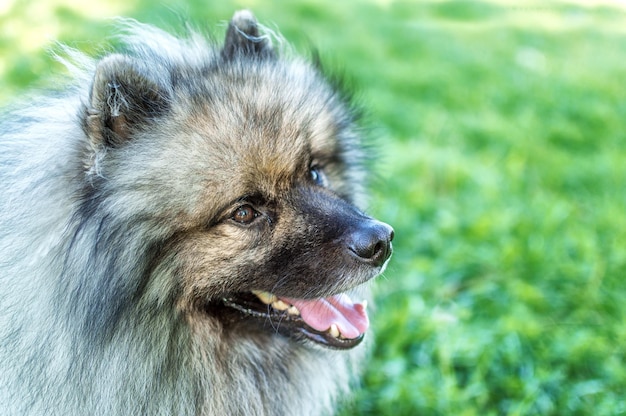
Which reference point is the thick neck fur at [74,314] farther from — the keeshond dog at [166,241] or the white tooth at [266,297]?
the white tooth at [266,297]

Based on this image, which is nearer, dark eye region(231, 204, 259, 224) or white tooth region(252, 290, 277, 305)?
dark eye region(231, 204, 259, 224)

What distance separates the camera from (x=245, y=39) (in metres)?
2.39

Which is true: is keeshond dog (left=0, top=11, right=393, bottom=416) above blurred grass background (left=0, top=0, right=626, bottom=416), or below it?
above

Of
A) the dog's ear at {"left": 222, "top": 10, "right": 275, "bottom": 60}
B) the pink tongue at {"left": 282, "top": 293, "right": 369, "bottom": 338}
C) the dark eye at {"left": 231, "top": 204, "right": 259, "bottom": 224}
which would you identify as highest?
the dog's ear at {"left": 222, "top": 10, "right": 275, "bottom": 60}

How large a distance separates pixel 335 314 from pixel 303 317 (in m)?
0.16

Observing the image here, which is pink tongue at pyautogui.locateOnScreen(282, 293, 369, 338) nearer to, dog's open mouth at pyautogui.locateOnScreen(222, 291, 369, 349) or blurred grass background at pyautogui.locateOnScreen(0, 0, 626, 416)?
dog's open mouth at pyautogui.locateOnScreen(222, 291, 369, 349)

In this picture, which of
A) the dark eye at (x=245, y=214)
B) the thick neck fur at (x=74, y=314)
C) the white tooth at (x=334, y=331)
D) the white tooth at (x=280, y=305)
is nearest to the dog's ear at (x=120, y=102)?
the thick neck fur at (x=74, y=314)

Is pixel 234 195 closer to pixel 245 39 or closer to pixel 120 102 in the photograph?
pixel 120 102

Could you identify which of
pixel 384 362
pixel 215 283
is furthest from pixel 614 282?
pixel 215 283

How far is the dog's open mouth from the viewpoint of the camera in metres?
2.14

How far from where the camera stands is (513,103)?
19.4 ft

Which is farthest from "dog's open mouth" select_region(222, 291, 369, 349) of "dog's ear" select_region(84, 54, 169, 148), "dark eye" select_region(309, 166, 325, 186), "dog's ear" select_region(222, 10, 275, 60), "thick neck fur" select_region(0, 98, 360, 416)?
"dog's ear" select_region(222, 10, 275, 60)

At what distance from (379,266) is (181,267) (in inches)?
24.5

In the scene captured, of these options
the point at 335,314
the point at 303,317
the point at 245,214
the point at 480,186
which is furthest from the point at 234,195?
the point at 480,186
